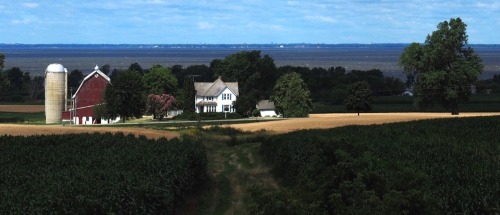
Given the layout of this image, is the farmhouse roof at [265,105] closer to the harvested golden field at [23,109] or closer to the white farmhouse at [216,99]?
the white farmhouse at [216,99]

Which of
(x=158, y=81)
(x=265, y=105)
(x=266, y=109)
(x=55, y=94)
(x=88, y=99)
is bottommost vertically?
(x=266, y=109)

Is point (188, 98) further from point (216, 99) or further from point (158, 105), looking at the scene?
point (158, 105)

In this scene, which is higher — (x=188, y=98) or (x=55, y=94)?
(x=55, y=94)

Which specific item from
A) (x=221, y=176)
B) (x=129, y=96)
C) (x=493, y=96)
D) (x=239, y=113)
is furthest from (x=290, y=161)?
(x=493, y=96)

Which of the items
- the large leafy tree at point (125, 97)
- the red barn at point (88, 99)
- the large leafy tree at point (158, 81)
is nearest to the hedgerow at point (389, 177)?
the large leafy tree at point (125, 97)

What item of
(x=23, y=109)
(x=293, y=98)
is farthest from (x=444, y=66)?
(x=23, y=109)

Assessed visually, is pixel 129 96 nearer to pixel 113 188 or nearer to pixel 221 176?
pixel 221 176
